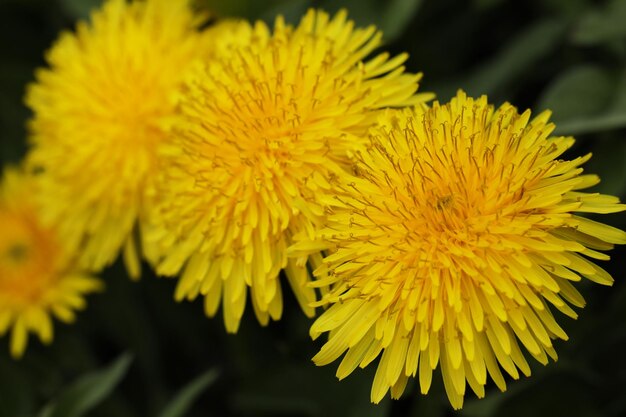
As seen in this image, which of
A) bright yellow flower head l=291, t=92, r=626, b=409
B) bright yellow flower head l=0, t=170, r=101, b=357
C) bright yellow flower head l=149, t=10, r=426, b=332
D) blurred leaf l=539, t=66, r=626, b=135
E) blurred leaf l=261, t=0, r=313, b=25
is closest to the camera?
bright yellow flower head l=291, t=92, r=626, b=409

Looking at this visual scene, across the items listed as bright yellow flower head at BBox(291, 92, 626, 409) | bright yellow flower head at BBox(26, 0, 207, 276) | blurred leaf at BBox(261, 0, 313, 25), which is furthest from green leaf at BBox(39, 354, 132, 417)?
blurred leaf at BBox(261, 0, 313, 25)

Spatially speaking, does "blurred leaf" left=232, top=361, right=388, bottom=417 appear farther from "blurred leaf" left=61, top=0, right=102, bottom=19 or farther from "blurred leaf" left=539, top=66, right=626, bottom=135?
"blurred leaf" left=61, top=0, right=102, bottom=19

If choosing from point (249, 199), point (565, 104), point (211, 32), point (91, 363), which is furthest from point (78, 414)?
point (565, 104)

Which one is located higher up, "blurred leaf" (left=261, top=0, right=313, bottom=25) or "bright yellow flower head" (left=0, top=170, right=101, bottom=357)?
"blurred leaf" (left=261, top=0, right=313, bottom=25)

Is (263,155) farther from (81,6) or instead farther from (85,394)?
(81,6)

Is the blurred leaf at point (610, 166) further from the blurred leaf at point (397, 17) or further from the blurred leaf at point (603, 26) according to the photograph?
the blurred leaf at point (397, 17)

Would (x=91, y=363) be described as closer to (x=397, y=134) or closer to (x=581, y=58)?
(x=397, y=134)

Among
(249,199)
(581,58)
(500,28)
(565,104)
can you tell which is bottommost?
(249,199)
